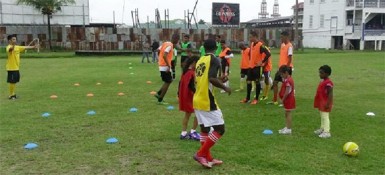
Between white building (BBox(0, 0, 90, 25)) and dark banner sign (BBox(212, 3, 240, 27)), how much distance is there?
16.2 m

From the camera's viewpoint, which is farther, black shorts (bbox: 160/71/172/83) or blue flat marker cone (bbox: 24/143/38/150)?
black shorts (bbox: 160/71/172/83)

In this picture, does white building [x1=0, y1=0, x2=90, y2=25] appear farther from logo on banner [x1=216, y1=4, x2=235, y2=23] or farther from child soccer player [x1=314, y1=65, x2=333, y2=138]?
child soccer player [x1=314, y1=65, x2=333, y2=138]

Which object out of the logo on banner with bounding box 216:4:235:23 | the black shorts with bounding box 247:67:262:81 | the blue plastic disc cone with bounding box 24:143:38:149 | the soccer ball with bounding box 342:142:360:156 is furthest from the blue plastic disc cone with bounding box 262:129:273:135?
the logo on banner with bounding box 216:4:235:23

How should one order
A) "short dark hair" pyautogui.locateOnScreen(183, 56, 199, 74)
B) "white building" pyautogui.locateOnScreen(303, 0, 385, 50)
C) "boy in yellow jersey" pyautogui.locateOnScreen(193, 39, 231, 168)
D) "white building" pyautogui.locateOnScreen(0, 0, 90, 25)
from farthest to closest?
"white building" pyautogui.locateOnScreen(303, 0, 385, 50), "white building" pyautogui.locateOnScreen(0, 0, 90, 25), "short dark hair" pyautogui.locateOnScreen(183, 56, 199, 74), "boy in yellow jersey" pyautogui.locateOnScreen(193, 39, 231, 168)

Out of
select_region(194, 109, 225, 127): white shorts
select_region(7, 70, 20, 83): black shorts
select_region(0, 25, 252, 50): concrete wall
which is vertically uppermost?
select_region(0, 25, 252, 50): concrete wall

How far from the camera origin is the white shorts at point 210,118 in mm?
5820

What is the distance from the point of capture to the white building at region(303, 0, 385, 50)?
55.3 meters

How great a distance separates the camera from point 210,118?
5.85 metres

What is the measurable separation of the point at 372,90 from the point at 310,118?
5695mm

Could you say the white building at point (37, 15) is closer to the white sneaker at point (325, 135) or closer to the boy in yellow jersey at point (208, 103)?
the white sneaker at point (325, 135)

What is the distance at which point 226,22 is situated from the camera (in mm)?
55531

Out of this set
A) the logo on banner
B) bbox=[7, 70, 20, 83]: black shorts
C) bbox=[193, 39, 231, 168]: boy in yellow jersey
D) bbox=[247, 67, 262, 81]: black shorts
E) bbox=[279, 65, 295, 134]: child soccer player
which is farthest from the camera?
the logo on banner

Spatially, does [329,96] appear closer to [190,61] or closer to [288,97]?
A: [288,97]

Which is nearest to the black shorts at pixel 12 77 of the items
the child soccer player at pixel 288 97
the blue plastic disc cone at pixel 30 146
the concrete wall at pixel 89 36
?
the blue plastic disc cone at pixel 30 146
